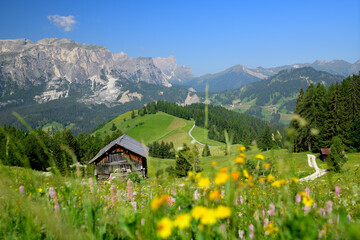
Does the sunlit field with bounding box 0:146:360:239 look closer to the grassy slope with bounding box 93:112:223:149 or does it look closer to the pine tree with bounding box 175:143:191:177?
the pine tree with bounding box 175:143:191:177

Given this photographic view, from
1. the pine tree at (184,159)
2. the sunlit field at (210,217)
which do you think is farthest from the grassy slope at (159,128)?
the sunlit field at (210,217)

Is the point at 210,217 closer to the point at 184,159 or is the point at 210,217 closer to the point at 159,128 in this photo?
the point at 184,159

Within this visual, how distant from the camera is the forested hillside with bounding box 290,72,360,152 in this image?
166 feet

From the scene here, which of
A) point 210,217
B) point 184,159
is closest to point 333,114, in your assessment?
point 184,159

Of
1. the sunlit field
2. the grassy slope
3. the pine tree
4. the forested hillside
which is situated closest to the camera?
the sunlit field

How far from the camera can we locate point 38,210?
2.34 meters

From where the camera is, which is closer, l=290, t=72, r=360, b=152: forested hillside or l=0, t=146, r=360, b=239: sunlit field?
l=0, t=146, r=360, b=239: sunlit field

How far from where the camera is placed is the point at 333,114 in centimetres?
5184

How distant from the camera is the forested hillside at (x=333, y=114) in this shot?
50.7m

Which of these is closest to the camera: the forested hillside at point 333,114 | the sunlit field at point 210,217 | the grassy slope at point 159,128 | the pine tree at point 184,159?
the sunlit field at point 210,217

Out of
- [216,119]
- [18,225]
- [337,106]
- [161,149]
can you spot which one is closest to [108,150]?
[18,225]

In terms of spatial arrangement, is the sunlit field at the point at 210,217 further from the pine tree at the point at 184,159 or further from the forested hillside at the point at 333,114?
the forested hillside at the point at 333,114

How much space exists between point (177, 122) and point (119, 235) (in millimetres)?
182980

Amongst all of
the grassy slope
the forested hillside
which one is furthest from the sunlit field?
the grassy slope
